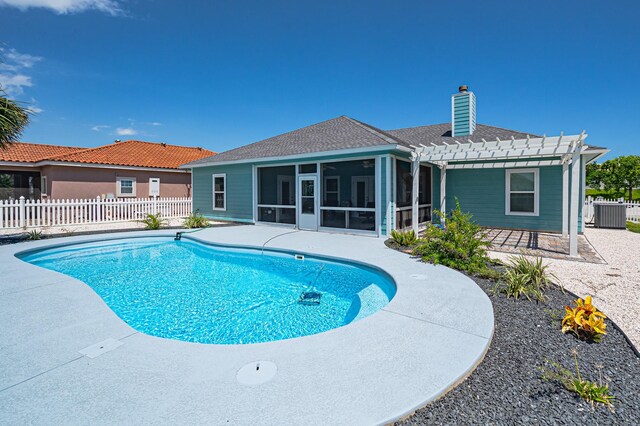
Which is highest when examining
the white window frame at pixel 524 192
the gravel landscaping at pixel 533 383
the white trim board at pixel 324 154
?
the white trim board at pixel 324 154

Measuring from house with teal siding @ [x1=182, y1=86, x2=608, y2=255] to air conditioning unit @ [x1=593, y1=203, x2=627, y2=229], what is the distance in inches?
84.9

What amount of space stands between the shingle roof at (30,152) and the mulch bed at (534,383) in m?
21.9

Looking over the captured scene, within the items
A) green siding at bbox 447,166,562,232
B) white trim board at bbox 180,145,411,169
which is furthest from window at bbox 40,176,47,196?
green siding at bbox 447,166,562,232

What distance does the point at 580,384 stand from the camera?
232 centimetres

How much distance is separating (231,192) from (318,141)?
5.21 metres

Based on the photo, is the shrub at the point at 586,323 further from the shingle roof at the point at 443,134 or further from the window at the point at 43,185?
the window at the point at 43,185

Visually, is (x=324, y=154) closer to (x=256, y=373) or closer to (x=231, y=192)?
(x=231, y=192)

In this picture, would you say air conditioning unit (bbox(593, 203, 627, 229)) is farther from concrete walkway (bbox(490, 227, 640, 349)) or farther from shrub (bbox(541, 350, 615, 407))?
shrub (bbox(541, 350, 615, 407))

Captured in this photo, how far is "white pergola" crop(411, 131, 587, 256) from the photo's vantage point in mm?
7180

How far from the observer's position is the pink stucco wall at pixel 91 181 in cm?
1592

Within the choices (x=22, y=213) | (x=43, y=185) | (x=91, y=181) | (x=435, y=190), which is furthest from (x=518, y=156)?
(x=43, y=185)

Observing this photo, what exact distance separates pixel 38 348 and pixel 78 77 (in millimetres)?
17594

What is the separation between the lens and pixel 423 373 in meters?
2.49

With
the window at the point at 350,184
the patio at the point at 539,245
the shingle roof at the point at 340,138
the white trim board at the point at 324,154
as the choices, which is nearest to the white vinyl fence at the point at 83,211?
the shingle roof at the point at 340,138
